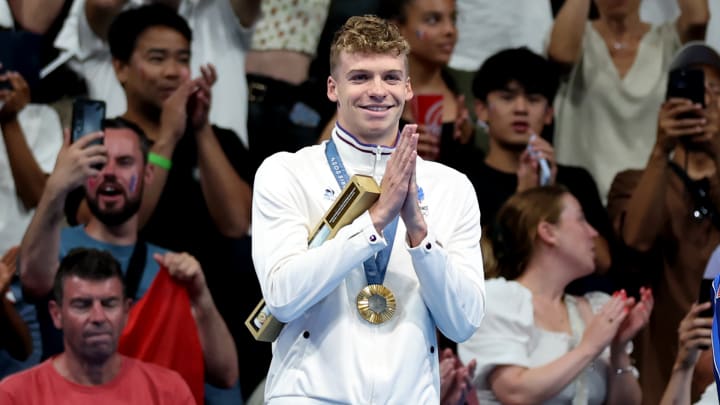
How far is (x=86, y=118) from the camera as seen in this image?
576 centimetres

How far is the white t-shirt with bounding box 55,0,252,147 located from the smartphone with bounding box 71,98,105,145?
2.22ft

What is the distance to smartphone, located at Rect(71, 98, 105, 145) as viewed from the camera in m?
5.75

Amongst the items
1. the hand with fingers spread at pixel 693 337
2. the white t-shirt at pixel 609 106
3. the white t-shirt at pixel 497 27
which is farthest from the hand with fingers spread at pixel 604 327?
the white t-shirt at pixel 497 27

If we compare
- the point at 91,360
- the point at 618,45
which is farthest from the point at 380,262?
the point at 618,45

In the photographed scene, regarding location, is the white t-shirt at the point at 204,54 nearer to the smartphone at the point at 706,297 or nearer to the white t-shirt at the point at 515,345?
the white t-shirt at the point at 515,345

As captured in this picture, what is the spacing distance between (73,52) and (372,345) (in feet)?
12.2

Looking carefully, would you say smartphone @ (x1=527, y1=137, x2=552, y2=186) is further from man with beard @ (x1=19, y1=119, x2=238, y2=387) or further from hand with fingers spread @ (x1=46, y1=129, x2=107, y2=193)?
hand with fingers spread @ (x1=46, y1=129, x2=107, y2=193)

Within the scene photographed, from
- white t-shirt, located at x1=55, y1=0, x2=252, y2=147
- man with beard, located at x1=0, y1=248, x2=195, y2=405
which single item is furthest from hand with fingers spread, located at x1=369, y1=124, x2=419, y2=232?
white t-shirt, located at x1=55, y1=0, x2=252, y2=147

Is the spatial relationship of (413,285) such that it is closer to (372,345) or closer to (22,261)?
(372,345)

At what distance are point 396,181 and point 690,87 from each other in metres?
3.87

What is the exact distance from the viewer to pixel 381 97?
3398mm

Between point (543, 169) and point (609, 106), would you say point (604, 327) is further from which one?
point (609, 106)

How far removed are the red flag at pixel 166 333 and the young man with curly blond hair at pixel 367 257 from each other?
2234mm

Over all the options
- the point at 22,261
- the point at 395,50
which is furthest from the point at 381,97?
the point at 22,261
